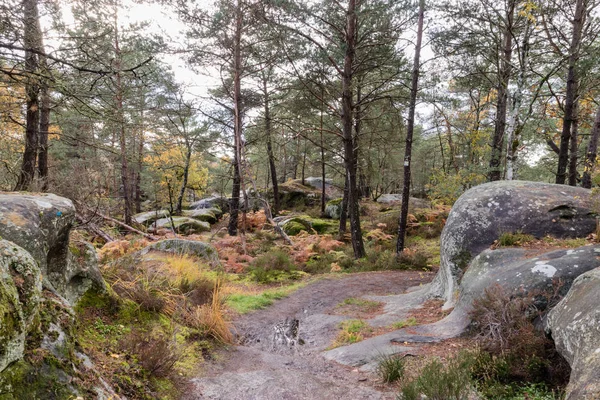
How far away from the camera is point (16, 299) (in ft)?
4.83

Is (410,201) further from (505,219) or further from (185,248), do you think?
(185,248)

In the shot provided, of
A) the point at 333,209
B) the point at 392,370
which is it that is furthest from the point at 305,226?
the point at 392,370

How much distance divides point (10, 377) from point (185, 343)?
9.03ft

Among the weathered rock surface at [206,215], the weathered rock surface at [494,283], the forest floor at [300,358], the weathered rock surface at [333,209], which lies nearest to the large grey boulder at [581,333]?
the weathered rock surface at [494,283]

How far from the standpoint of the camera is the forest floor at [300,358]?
313 centimetres

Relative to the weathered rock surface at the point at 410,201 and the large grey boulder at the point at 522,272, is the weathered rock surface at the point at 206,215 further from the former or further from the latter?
the large grey boulder at the point at 522,272

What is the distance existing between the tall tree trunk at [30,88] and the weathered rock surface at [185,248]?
274 centimetres

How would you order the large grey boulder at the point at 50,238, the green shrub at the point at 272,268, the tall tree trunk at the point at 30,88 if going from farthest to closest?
the green shrub at the point at 272,268 → the tall tree trunk at the point at 30,88 → the large grey boulder at the point at 50,238

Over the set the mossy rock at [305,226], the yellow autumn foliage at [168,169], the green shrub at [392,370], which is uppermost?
the yellow autumn foliage at [168,169]

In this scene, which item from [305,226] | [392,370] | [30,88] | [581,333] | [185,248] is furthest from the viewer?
[305,226]

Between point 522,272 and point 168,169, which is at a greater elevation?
point 168,169

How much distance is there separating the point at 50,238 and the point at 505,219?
6.66 meters

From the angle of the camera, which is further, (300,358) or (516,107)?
(516,107)

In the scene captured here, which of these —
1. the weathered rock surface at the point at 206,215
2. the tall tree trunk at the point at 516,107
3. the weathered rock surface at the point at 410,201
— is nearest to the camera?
the tall tree trunk at the point at 516,107
